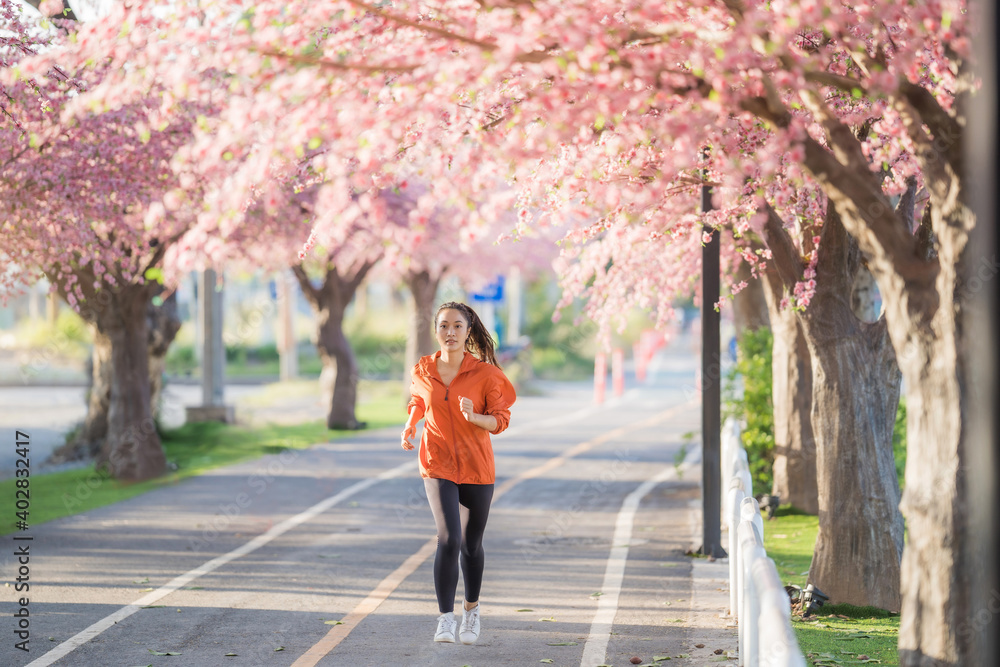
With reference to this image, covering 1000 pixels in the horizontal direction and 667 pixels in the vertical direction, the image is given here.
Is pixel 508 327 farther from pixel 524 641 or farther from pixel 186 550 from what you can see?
pixel 524 641

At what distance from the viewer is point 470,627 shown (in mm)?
6980

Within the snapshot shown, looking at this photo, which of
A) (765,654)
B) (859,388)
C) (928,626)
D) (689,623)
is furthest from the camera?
(859,388)

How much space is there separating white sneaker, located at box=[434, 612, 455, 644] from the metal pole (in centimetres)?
356

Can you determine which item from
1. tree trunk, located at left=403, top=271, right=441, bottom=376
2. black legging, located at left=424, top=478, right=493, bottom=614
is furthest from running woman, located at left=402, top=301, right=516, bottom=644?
tree trunk, located at left=403, top=271, right=441, bottom=376

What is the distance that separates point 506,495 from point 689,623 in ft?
20.6

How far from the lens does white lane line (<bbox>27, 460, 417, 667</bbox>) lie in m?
6.98

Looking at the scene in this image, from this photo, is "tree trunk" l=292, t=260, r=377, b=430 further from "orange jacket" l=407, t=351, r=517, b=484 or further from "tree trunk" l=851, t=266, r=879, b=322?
"orange jacket" l=407, t=351, r=517, b=484

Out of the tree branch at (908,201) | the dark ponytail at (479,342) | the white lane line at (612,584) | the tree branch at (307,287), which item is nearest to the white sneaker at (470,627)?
the white lane line at (612,584)

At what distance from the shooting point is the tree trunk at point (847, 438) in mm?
7934

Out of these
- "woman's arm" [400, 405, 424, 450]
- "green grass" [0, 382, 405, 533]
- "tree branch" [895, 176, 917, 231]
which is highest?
"tree branch" [895, 176, 917, 231]

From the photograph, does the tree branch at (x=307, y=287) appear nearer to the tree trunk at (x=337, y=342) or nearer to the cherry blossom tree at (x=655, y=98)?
the tree trunk at (x=337, y=342)

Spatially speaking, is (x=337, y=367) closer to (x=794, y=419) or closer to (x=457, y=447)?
(x=794, y=419)

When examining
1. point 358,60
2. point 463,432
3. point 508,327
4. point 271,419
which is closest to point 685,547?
point 463,432

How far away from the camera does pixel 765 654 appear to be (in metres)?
4.20
